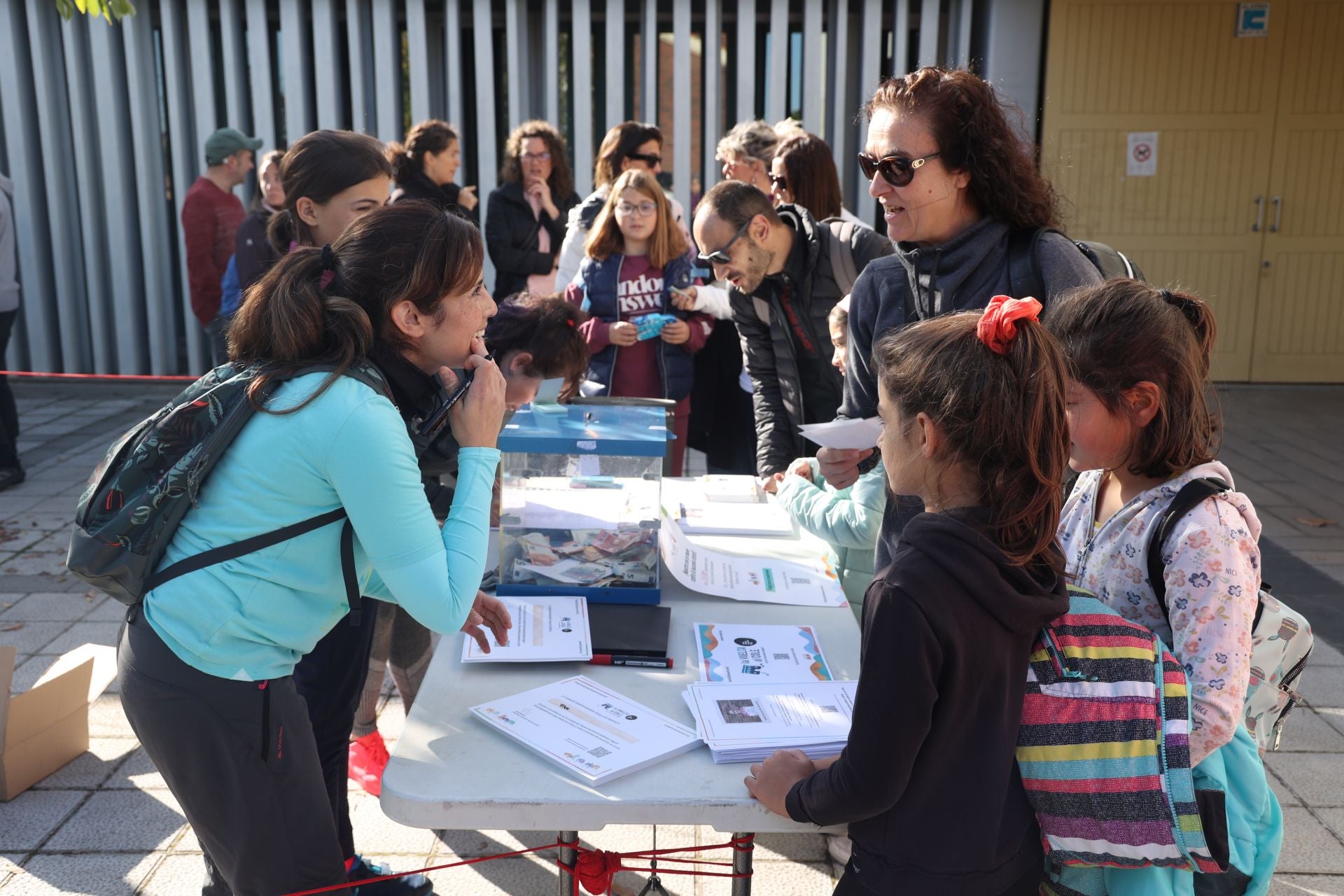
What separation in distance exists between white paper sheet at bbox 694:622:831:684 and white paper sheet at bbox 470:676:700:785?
0.19m

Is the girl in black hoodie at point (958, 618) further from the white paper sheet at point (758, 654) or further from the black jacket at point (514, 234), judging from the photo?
the black jacket at point (514, 234)

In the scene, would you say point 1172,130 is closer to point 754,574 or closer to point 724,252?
point 724,252

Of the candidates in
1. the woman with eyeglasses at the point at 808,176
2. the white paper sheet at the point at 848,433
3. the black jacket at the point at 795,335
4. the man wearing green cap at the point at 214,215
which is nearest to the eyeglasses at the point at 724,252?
the black jacket at the point at 795,335

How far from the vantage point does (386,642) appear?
280 centimetres

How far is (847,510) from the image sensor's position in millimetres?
2354

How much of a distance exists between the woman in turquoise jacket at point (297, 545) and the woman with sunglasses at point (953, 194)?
35.2 inches

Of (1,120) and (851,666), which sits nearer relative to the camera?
(851,666)

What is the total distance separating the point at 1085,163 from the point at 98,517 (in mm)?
7953

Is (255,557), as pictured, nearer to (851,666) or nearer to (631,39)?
(851,666)

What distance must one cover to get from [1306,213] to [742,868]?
8.24m

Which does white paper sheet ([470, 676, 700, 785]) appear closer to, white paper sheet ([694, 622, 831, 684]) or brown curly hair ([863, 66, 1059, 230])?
white paper sheet ([694, 622, 831, 684])

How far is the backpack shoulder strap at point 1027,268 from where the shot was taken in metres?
2.11

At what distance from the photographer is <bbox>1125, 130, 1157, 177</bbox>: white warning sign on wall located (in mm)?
8133

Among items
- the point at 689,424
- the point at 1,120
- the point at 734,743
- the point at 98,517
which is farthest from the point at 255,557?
the point at 1,120
